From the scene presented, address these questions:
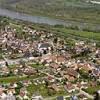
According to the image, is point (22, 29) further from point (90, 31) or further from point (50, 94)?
point (50, 94)

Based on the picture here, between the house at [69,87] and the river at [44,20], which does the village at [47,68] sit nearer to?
the house at [69,87]

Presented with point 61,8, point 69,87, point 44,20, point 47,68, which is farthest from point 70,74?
point 61,8

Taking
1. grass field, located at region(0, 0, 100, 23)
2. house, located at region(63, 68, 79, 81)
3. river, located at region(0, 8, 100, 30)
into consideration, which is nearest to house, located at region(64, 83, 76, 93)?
house, located at region(63, 68, 79, 81)

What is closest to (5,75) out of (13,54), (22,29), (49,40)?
(13,54)

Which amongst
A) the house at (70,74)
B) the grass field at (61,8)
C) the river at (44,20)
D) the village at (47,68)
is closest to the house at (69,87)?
the village at (47,68)

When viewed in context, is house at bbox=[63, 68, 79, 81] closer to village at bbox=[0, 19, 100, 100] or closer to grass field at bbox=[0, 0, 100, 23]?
village at bbox=[0, 19, 100, 100]
